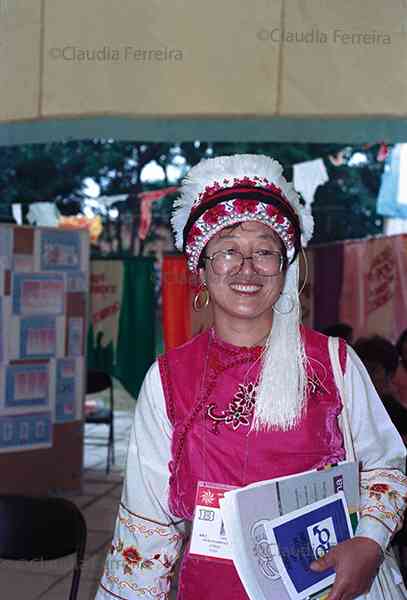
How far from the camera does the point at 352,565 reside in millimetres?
1479

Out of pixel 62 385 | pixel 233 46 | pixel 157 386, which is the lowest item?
pixel 62 385

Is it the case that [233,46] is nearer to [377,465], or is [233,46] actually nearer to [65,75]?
[65,75]

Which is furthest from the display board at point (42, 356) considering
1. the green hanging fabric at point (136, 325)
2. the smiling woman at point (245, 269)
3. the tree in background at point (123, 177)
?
the tree in background at point (123, 177)

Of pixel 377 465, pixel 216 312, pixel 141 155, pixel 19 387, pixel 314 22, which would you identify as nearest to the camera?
pixel 377 465

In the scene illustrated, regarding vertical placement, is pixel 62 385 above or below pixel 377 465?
below

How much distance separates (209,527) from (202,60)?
191 cm

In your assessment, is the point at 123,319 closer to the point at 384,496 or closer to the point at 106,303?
the point at 106,303

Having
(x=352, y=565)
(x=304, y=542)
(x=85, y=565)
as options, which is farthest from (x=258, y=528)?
(x=85, y=565)

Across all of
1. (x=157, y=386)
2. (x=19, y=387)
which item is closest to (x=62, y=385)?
(x=19, y=387)

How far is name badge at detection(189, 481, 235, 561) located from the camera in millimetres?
1512

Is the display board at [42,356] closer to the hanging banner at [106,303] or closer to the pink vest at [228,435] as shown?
the hanging banner at [106,303]

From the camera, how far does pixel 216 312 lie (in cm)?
172

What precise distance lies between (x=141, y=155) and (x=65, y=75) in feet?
42.8

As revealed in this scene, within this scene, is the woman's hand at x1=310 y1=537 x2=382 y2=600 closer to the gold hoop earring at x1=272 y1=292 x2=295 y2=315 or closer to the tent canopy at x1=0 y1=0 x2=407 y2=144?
the gold hoop earring at x1=272 y1=292 x2=295 y2=315
